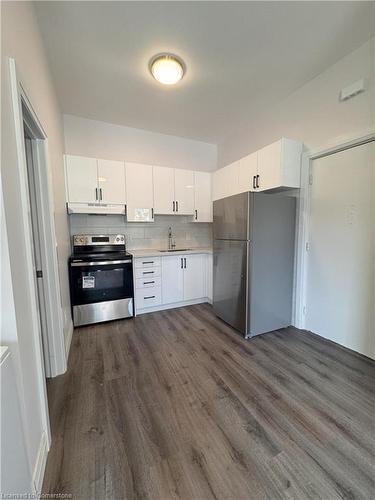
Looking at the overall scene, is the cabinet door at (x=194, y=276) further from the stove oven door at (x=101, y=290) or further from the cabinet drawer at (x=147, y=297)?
the stove oven door at (x=101, y=290)

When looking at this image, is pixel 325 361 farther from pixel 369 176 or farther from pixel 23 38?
pixel 23 38

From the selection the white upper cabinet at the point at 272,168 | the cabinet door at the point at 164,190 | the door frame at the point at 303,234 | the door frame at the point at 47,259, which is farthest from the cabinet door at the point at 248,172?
the door frame at the point at 47,259

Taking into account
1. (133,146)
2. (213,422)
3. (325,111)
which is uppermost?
(133,146)

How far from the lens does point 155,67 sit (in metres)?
2.08

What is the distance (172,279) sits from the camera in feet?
10.9

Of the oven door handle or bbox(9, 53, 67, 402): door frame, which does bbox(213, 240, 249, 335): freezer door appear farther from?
bbox(9, 53, 67, 402): door frame

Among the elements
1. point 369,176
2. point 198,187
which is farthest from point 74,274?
point 369,176

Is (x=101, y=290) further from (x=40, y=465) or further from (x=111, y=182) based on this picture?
(x=40, y=465)

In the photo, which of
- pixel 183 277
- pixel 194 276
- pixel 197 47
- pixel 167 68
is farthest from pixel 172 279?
pixel 197 47

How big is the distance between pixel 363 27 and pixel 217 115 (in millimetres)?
1708

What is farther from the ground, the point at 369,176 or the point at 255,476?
the point at 369,176

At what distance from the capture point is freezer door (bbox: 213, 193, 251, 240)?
2383 millimetres

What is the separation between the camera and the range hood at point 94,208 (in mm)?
2881

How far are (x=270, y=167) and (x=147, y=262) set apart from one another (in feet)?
6.73
